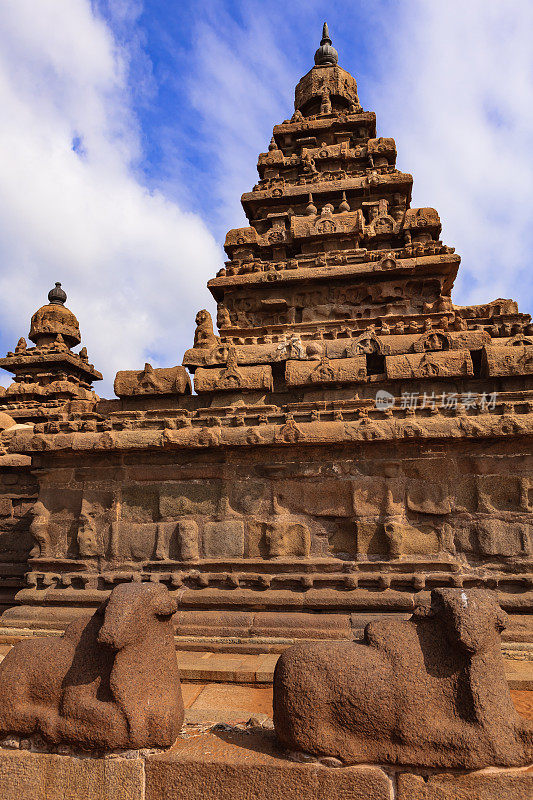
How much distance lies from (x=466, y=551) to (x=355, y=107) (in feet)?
38.2

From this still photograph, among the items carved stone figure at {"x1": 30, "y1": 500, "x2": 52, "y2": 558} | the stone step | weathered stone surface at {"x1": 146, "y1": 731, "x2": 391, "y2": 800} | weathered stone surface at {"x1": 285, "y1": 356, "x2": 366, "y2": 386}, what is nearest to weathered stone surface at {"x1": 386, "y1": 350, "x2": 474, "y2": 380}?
weathered stone surface at {"x1": 285, "y1": 356, "x2": 366, "y2": 386}

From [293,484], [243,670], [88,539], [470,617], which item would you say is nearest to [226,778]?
[470,617]

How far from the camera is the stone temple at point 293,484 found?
582cm

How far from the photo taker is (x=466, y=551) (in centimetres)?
588

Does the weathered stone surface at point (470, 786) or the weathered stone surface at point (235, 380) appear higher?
the weathered stone surface at point (235, 380)

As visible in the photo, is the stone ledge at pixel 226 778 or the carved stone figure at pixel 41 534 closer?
the stone ledge at pixel 226 778

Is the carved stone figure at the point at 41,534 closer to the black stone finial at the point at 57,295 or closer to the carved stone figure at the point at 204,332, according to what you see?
the carved stone figure at the point at 204,332

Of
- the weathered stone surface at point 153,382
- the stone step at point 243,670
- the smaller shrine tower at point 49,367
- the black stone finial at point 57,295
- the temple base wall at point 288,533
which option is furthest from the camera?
the black stone finial at point 57,295

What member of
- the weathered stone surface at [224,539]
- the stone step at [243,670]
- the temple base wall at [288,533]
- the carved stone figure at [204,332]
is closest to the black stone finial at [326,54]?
the carved stone figure at [204,332]

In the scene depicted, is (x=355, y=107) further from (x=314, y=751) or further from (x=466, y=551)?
(x=314, y=751)

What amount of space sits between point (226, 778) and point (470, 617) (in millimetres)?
1706

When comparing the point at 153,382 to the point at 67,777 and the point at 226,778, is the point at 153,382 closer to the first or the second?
the point at 67,777

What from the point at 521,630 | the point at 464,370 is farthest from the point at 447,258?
the point at 521,630

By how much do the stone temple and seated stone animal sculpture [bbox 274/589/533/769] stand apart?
2576mm
